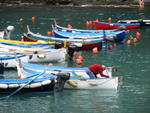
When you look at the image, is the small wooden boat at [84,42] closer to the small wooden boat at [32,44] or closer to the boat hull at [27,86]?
the small wooden boat at [32,44]

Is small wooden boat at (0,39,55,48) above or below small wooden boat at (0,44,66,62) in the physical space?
above

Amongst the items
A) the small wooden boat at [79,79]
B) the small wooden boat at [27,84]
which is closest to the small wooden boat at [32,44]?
the small wooden boat at [79,79]

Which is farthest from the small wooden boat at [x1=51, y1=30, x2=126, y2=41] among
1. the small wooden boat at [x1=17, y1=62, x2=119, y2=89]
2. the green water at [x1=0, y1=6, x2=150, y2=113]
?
the small wooden boat at [x1=17, y1=62, x2=119, y2=89]

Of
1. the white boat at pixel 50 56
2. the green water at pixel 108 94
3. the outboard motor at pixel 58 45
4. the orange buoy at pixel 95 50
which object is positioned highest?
the outboard motor at pixel 58 45

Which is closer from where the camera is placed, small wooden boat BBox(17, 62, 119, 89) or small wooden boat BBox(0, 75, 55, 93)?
small wooden boat BBox(0, 75, 55, 93)

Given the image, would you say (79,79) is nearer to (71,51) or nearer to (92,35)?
(71,51)

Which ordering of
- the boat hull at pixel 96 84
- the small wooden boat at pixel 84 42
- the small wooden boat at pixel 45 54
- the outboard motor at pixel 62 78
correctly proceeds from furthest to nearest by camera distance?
the small wooden boat at pixel 84 42 → the small wooden boat at pixel 45 54 → the boat hull at pixel 96 84 → the outboard motor at pixel 62 78

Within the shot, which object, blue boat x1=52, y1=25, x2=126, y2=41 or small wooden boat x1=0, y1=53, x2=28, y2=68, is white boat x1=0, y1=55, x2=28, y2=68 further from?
blue boat x1=52, y1=25, x2=126, y2=41

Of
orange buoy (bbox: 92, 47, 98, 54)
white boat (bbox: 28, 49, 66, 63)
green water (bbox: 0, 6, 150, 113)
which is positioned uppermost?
white boat (bbox: 28, 49, 66, 63)

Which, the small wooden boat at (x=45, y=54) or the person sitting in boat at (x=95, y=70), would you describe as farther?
the small wooden boat at (x=45, y=54)

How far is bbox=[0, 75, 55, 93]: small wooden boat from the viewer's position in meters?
30.8

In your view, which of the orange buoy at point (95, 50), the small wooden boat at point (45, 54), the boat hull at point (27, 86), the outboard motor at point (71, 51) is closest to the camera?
the boat hull at point (27, 86)

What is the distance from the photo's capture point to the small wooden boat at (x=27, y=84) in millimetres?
30781

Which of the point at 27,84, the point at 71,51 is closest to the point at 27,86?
the point at 27,84
